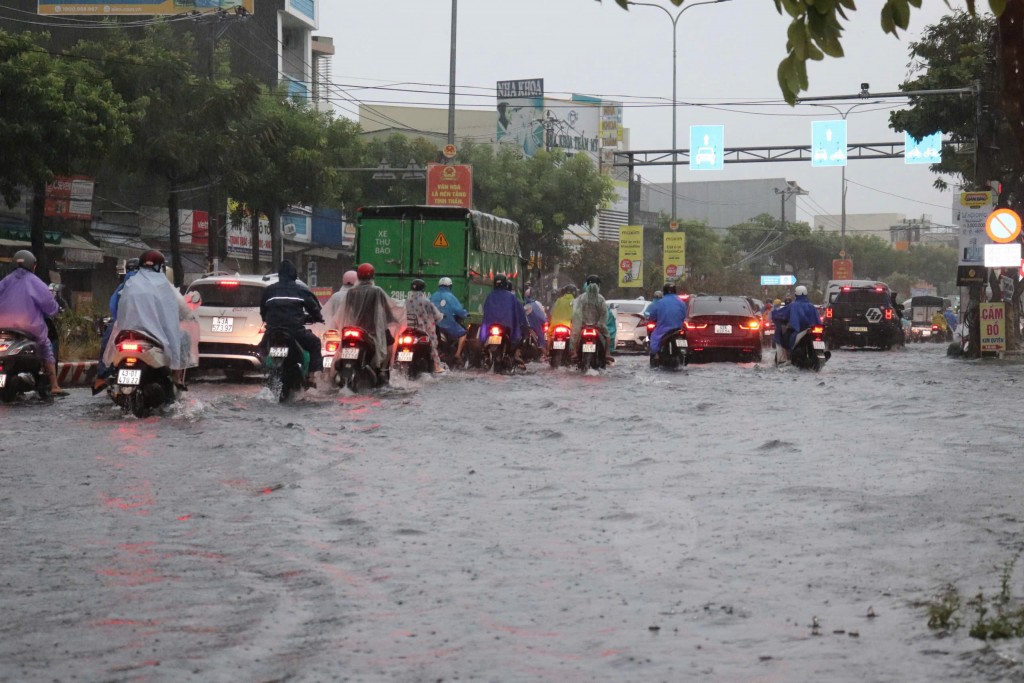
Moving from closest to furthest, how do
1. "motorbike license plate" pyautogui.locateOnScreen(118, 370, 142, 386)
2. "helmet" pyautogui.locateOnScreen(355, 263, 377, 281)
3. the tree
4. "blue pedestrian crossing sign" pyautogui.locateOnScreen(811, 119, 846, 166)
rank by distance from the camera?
"motorbike license plate" pyautogui.locateOnScreen(118, 370, 142, 386) → "helmet" pyautogui.locateOnScreen(355, 263, 377, 281) → the tree → "blue pedestrian crossing sign" pyautogui.locateOnScreen(811, 119, 846, 166)

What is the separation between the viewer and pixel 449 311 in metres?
25.3

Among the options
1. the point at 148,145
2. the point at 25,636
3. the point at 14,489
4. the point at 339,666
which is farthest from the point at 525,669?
the point at 148,145

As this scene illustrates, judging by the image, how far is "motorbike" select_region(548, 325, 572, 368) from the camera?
26.4m

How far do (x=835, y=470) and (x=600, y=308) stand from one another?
44.7 ft

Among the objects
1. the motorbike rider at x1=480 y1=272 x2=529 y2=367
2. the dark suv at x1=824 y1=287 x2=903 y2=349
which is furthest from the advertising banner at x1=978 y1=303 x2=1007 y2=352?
the motorbike rider at x1=480 y1=272 x2=529 y2=367

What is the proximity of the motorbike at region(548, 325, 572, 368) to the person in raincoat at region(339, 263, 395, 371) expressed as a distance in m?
7.32

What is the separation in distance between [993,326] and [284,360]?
66.7ft

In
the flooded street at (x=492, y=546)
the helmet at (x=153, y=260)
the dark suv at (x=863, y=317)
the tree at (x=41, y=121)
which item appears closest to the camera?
the flooded street at (x=492, y=546)

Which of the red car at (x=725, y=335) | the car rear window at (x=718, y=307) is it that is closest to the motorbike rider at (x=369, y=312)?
the red car at (x=725, y=335)

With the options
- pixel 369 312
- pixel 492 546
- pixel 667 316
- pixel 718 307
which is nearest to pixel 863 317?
pixel 718 307

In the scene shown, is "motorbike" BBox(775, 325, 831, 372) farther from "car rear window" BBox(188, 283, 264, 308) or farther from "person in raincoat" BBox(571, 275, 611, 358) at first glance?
"car rear window" BBox(188, 283, 264, 308)

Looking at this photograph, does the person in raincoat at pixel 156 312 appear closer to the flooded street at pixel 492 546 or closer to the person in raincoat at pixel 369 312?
the flooded street at pixel 492 546

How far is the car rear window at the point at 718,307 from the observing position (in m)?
30.7

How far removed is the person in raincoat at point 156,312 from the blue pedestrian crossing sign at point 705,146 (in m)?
34.5
